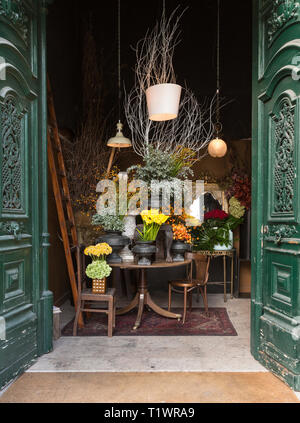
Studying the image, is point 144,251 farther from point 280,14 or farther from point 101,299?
point 280,14

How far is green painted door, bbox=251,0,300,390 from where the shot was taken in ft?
8.96

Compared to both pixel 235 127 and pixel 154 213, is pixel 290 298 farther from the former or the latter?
pixel 235 127

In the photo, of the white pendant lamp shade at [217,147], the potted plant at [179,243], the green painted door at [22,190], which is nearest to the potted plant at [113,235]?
the potted plant at [179,243]

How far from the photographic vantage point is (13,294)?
2.91 m

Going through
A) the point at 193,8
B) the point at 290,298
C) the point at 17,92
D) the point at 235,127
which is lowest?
the point at 290,298

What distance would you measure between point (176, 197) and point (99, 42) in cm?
487

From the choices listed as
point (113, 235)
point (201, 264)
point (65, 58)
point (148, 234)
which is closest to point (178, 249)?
point (148, 234)

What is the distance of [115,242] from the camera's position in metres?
4.17

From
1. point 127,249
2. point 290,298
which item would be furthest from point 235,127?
point 290,298

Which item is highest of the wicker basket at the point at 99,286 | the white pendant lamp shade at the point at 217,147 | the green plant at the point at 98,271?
the white pendant lamp shade at the point at 217,147

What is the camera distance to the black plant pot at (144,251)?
4098mm

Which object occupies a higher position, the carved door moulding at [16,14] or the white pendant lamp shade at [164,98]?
the carved door moulding at [16,14]

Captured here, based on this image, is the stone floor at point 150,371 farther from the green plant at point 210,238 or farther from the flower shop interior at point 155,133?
the green plant at point 210,238

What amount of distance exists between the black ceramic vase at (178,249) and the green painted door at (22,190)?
1692mm
